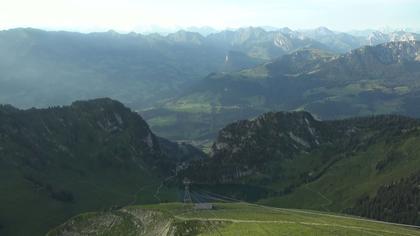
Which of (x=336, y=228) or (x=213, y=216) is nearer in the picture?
(x=336, y=228)

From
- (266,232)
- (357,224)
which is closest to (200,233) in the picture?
(266,232)

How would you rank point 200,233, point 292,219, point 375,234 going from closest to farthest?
point 375,234, point 200,233, point 292,219

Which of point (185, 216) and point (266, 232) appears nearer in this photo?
point (266, 232)

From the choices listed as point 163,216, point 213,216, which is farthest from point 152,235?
point 213,216

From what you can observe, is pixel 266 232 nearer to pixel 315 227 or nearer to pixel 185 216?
pixel 315 227

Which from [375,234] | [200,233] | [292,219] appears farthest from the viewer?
[292,219]

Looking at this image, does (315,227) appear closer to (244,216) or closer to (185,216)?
(244,216)

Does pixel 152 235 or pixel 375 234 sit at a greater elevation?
pixel 375 234

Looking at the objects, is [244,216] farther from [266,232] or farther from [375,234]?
[375,234]
